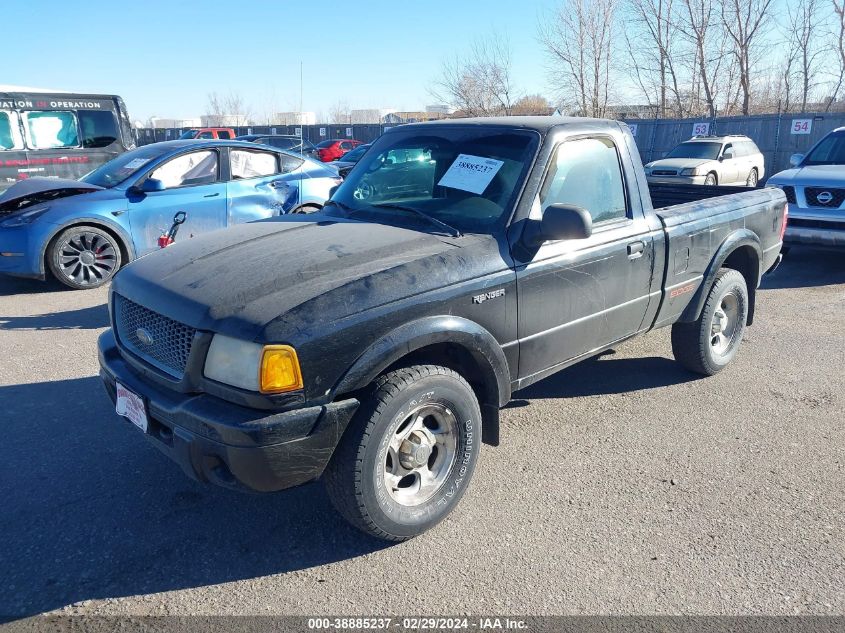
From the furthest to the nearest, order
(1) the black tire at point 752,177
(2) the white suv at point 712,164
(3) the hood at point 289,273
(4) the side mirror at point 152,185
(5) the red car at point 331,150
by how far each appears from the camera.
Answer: (5) the red car at point 331,150 → (1) the black tire at point 752,177 → (2) the white suv at point 712,164 → (4) the side mirror at point 152,185 → (3) the hood at point 289,273

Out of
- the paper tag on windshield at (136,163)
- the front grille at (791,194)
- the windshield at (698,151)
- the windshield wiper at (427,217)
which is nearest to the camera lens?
the windshield wiper at (427,217)

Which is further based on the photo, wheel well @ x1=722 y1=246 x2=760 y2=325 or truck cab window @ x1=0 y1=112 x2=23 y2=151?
truck cab window @ x1=0 y1=112 x2=23 y2=151

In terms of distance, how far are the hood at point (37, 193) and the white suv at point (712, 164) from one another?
12.0 metres

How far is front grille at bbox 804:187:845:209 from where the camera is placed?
856 cm

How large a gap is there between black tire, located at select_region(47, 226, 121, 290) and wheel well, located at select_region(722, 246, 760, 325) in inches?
255

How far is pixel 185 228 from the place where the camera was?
25.5 feet

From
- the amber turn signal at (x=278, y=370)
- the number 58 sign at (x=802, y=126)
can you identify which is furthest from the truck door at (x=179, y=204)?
the number 58 sign at (x=802, y=126)

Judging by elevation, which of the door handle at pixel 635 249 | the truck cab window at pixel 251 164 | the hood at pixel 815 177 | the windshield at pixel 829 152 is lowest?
the door handle at pixel 635 249

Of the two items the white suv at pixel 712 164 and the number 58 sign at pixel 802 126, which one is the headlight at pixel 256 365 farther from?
the number 58 sign at pixel 802 126

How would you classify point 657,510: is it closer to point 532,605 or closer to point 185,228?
point 532,605

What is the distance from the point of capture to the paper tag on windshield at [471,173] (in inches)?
143

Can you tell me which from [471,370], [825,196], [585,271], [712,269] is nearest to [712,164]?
[825,196]

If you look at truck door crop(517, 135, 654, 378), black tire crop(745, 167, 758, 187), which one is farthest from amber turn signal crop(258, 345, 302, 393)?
black tire crop(745, 167, 758, 187)

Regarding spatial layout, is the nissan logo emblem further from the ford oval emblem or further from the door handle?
the ford oval emblem
